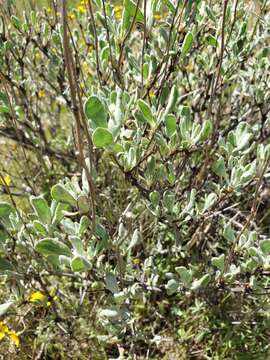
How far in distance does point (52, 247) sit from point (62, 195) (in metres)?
0.11

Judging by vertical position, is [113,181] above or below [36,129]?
below

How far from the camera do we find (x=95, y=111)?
717 millimetres

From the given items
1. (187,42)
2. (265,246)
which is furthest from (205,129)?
(265,246)

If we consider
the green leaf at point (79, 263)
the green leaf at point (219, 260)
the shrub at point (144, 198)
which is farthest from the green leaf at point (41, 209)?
the green leaf at point (219, 260)

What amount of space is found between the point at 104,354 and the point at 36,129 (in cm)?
88

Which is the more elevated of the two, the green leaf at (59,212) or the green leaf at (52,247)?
the green leaf at (59,212)

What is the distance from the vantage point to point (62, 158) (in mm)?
1904

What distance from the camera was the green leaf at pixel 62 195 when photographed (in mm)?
789

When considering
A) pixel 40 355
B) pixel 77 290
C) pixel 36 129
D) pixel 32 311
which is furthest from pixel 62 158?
pixel 40 355

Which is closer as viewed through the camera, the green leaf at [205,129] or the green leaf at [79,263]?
the green leaf at [79,263]

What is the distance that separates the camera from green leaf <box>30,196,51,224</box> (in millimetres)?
842

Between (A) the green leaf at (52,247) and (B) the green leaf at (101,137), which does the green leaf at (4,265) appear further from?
(B) the green leaf at (101,137)

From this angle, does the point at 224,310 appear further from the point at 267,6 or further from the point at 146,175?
the point at 267,6

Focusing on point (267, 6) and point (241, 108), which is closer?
point (267, 6)
